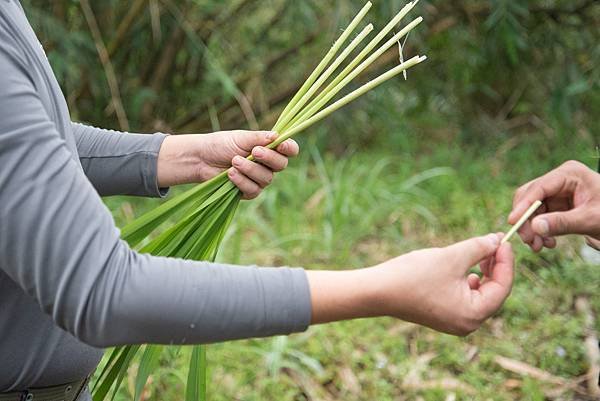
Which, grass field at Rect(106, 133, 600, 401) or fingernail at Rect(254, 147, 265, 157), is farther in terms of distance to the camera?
grass field at Rect(106, 133, 600, 401)

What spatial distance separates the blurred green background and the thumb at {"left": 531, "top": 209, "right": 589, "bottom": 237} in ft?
2.83

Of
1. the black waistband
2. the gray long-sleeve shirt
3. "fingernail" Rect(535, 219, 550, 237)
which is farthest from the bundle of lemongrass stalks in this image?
"fingernail" Rect(535, 219, 550, 237)

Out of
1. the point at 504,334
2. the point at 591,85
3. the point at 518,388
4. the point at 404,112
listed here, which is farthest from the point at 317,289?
the point at 404,112

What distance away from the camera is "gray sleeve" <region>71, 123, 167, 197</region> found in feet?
4.61

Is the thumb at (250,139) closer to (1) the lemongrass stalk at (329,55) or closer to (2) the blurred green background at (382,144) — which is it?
(1) the lemongrass stalk at (329,55)

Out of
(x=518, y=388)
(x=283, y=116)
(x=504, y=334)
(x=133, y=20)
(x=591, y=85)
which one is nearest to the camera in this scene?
(x=283, y=116)

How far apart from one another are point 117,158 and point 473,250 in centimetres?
65

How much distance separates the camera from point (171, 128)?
157 inches

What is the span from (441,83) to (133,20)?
166 centimetres

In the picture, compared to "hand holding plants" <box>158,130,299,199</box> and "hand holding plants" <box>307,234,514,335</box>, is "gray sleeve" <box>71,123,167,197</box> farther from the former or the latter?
"hand holding plants" <box>307,234,514,335</box>

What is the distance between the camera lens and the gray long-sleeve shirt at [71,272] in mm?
880

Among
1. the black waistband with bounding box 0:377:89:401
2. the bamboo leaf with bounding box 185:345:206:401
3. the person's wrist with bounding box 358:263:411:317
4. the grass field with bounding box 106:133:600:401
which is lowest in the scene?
the grass field with bounding box 106:133:600:401

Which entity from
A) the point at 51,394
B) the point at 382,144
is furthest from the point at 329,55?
the point at 382,144

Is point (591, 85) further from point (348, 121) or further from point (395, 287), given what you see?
point (395, 287)
